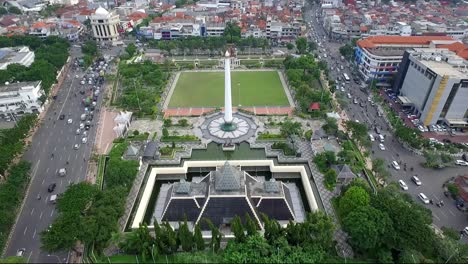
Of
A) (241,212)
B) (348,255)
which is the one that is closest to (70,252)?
(241,212)

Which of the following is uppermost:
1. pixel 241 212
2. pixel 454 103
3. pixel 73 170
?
pixel 454 103

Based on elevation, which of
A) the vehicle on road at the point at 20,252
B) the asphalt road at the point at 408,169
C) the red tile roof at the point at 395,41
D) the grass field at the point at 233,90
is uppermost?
the red tile roof at the point at 395,41

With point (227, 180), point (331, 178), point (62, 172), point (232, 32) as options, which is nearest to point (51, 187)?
point (62, 172)

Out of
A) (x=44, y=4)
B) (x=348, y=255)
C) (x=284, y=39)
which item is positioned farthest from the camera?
(x=44, y=4)

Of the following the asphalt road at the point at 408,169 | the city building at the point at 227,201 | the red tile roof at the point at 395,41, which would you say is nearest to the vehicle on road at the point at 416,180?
the asphalt road at the point at 408,169

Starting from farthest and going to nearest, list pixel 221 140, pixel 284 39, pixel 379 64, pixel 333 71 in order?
pixel 284 39
pixel 333 71
pixel 379 64
pixel 221 140

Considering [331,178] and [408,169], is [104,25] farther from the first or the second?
[408,169]

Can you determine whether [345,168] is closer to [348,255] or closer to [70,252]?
[348,255]

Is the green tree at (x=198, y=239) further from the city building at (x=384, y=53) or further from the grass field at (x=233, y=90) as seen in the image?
the city building at (x=384, y=53)
